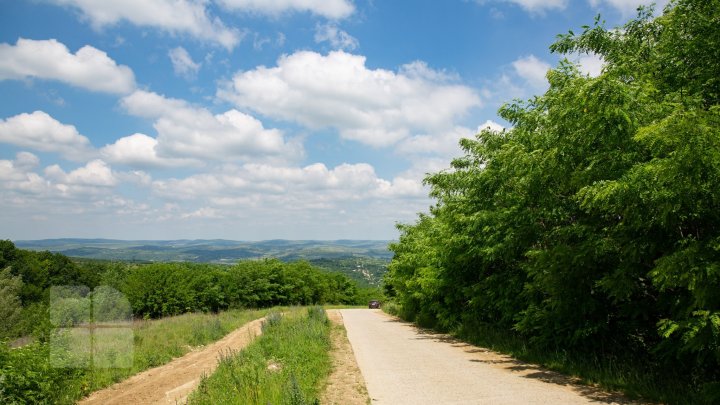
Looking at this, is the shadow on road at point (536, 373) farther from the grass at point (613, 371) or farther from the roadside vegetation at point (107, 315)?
the roadside vegetation at point (107, 315)

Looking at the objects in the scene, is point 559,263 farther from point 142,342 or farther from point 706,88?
point 142,342

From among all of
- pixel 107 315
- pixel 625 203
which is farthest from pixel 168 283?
pixel 625 203

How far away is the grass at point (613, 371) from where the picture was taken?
7.05m

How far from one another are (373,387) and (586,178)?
582cm

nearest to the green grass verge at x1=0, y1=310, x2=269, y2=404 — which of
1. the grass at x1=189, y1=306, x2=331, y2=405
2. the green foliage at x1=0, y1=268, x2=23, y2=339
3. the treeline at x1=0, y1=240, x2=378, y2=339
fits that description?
the grass at x1=189, y1=306, x2=331, y2=405

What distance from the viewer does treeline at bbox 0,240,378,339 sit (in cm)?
5434

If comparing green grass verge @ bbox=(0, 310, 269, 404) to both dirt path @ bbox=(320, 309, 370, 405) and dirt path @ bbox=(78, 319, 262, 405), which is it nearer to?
dirt path @ bbox=(78, 319, 262, 405)

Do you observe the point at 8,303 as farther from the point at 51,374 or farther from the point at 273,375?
the point at 273,375

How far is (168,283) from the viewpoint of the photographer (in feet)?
187

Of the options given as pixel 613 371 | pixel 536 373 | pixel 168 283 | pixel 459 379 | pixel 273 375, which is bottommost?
pixel 168 283

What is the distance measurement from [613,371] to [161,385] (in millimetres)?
13174

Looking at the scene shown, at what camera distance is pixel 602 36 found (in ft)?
35.7

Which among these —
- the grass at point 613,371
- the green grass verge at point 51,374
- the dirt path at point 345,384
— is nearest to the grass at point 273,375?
the dirt path at point 345,384

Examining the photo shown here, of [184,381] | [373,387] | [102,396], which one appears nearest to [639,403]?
[373,387]
